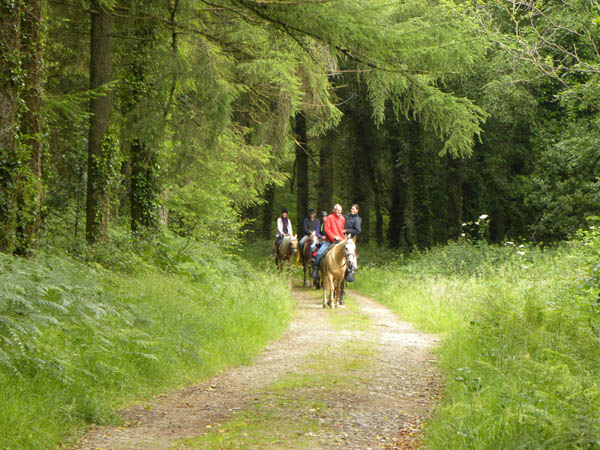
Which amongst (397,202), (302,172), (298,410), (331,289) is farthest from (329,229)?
(397,202)

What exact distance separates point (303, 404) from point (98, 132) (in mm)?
8761

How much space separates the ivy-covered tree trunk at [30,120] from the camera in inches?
378

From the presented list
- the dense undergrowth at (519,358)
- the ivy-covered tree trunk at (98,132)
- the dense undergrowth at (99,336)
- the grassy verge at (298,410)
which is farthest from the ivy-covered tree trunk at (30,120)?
the dense undergrowth at (519,358)

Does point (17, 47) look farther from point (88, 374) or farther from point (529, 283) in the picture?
point (529, 283)

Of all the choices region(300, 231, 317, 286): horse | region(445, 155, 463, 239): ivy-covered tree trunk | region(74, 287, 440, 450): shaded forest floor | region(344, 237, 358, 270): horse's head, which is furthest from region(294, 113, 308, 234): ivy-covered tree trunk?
region(74, 287, 440, 450): shaded forest floor

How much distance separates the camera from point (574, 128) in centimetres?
2205

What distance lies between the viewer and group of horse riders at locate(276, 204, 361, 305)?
15.9 metres

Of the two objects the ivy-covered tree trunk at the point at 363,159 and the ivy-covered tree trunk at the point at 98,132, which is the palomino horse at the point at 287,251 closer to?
the ivy-covered tree trunk at the point at 98,132

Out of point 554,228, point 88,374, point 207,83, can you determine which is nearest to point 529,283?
point 207,83

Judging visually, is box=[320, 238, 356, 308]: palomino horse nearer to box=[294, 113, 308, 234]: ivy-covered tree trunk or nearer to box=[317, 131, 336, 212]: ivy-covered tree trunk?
box=[317, 131, 336, 212]: ivy-covered tree trunk

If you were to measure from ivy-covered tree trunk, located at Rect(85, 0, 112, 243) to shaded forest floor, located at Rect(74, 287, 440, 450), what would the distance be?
5022 mm

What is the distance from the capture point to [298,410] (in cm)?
616

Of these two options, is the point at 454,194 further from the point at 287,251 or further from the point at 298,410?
the point at 298,410

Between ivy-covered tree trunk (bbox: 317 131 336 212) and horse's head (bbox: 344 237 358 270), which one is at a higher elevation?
ivy-covered tree trunk (bbox: 317 131 336 212)
